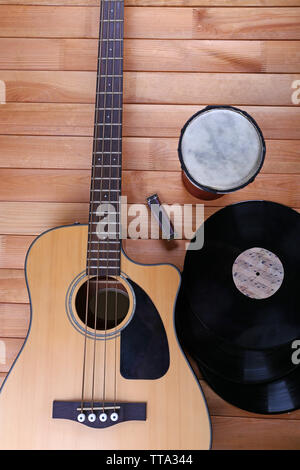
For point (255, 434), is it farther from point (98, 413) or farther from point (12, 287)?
point (12, 287)

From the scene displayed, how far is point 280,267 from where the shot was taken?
1.17m

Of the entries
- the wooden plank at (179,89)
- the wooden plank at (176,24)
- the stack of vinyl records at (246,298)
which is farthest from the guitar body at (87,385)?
the wooden plank at (176,24)

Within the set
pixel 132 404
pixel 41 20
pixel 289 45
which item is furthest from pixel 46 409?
pixel 289 45

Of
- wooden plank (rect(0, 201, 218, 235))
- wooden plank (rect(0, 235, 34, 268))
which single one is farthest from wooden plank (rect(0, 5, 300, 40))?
wooden plank (rect(0, 235, 34, 268))

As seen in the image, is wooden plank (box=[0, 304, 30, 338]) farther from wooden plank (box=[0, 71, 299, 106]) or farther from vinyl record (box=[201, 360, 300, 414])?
wooden plank (box=[0, 71, 299, 106])

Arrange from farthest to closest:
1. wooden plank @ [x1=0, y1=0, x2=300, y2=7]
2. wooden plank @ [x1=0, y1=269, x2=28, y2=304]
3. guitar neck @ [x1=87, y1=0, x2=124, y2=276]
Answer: wooden plank @ [x1=0, y1=0, x2=300, y2=7] < wooden plank @ [x1=0, y1=269, x2=28, y2=304] < guitar neck @ [x1=87, y1=0, x2=124, y2=276]

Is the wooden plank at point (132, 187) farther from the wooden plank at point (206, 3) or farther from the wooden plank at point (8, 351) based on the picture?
the wooden plank at point (206, 3)

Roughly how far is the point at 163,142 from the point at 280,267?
2.23ft

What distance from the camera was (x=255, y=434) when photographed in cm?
132

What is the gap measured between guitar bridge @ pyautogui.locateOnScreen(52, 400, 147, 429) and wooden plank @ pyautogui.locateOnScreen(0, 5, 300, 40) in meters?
1.43

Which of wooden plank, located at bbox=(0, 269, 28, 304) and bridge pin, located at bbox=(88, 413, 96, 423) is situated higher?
wooden plank, located at bbox=(0, 269, 28, 304)

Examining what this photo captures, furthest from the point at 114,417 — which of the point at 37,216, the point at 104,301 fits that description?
the point at 37,216

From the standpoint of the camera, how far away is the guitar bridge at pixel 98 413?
1060mm

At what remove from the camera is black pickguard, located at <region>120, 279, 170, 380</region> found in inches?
42.9
